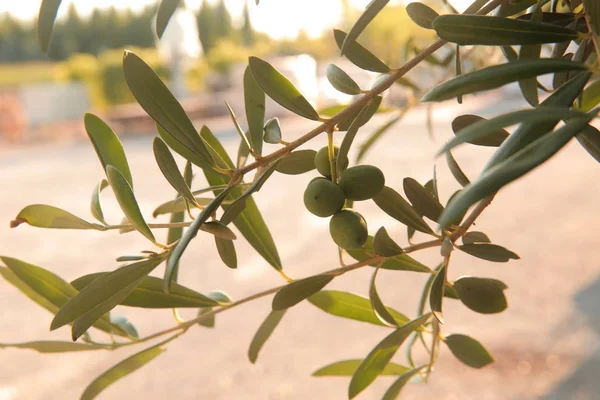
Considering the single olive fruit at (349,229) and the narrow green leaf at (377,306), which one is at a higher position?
the single olive fruit at (349,229)

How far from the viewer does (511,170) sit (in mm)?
132

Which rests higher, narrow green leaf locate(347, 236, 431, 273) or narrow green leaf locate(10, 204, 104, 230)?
narrow green leaf locate(10, 204, 104, 230)

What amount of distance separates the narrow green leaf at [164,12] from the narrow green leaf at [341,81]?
55mm

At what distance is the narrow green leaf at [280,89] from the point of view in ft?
0.66

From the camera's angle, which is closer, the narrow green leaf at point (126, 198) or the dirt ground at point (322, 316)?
the narrow green leaf at point (126, 198)

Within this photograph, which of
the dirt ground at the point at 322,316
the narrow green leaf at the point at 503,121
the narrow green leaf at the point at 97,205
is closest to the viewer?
the narrow green leaf at the point at 503,121

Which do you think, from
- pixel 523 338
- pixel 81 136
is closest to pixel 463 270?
pixel 523 338

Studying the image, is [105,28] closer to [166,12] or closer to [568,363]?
[568,363]

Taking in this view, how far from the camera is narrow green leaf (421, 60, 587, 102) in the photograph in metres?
Result: 0.16

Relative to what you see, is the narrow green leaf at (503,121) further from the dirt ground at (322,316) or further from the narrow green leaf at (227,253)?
the dirt ground at (322,316)

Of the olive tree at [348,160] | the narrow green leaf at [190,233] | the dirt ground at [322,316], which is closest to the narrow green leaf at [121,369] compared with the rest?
the olive tree at [348,160]

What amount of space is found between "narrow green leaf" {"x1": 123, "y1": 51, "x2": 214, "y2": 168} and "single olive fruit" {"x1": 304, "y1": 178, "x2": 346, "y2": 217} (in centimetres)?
4

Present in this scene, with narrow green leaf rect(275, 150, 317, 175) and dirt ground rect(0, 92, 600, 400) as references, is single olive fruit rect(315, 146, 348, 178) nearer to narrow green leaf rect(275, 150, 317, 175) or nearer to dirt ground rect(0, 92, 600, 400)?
narrow green leaf rect(275, 150, 317, 175)

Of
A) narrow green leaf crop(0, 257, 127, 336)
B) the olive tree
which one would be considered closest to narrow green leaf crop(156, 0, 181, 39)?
the olive tree
